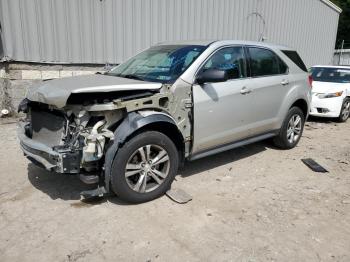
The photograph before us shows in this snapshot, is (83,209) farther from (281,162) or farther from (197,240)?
(281,162)

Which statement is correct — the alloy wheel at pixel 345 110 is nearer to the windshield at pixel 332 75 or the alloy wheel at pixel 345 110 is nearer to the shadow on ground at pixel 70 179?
the windshield at pixel 332 75

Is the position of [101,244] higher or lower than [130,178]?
lower

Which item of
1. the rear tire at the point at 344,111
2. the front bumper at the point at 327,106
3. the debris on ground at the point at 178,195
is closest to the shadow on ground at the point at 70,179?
the debris on ground at the point at 178,195

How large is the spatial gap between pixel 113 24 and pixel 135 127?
604cm

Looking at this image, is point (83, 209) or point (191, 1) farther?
point (191, 1)

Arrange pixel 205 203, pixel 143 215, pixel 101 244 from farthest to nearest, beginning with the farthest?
pixel 205 203 < pixel 143 215 < pixel 101 244

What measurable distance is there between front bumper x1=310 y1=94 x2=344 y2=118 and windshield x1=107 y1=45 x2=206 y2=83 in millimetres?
5336

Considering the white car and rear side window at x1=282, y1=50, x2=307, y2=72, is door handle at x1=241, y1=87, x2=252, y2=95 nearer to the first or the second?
rear side window at x1=282, y1=50, x2=307, y2=72

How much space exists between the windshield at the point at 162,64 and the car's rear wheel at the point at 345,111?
235 inches

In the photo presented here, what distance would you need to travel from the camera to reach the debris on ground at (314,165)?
5167mm

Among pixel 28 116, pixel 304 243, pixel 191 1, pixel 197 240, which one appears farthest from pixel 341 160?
pixel 191 1

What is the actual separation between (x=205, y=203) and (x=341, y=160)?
9.89 ft

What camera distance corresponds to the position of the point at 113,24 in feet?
29.0

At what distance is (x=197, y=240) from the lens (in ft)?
10.6
